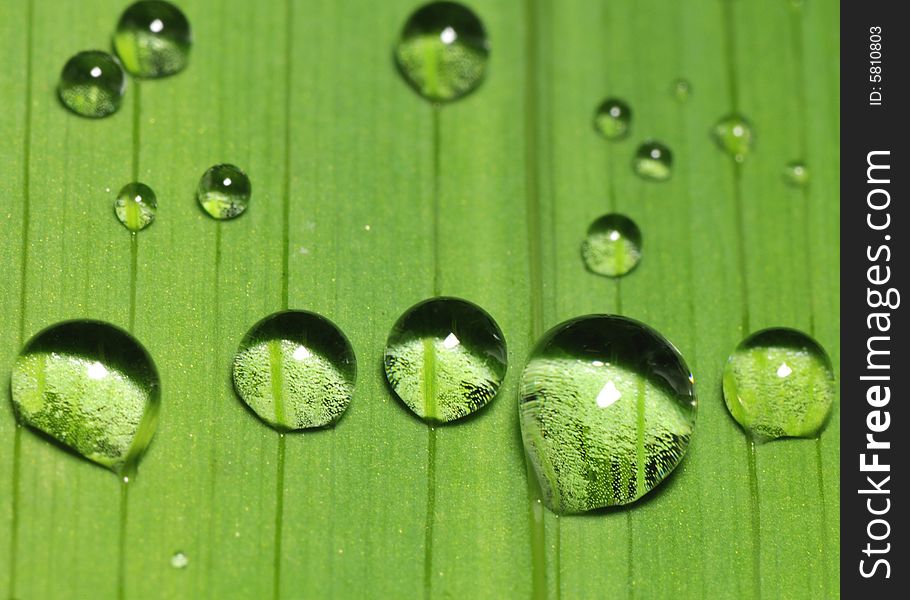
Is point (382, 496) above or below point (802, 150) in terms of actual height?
below

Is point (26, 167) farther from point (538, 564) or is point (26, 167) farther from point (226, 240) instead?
point (538, 564)

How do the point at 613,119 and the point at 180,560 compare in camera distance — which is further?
the point at 613,119

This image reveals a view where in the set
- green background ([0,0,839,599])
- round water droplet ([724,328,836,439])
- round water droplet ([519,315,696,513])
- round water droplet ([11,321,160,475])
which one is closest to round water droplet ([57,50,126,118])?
green background ([0,0,839,599])

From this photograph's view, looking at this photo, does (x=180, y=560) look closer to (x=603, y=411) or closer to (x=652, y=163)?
(x=603, y=411)

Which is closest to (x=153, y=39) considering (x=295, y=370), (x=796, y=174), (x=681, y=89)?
(x=295, y=370)

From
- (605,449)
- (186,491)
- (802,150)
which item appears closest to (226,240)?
(186,491)

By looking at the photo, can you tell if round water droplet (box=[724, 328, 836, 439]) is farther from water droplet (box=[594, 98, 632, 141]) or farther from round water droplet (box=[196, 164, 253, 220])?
round water droplet (box=[196, 164, 253, 220])
